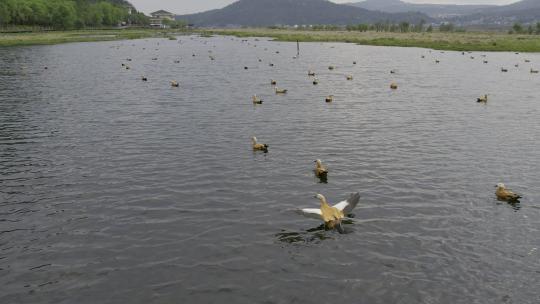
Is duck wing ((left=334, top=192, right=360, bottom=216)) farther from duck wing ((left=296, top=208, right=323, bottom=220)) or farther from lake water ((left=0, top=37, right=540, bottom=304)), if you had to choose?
duck wing ((left=296, top=208, right=323, bottom=220))

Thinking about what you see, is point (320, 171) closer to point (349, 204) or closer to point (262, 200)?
point (262, 200)

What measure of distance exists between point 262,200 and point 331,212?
4.44 m

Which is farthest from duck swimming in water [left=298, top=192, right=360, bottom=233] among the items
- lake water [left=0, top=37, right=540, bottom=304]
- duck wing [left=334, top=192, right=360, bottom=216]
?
lake water [left=0, top=37, right=540, bottom=304]

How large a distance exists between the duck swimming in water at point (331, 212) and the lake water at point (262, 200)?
66 cm

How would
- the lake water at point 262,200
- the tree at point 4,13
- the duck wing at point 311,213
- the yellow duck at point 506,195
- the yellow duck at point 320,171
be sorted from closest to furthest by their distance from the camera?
the lake water at point 262,200, the duck wing at point 311,213, the yellow duck at point 506,195, the yellow duck at point 320,171, the tree at point 4,13

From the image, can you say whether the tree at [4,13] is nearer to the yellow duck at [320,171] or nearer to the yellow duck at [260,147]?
the yellow duck at [260,147]

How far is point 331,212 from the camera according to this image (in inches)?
809

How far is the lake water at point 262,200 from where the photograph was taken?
16.5 meters

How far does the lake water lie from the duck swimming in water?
664 mm

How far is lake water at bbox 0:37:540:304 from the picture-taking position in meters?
16.5

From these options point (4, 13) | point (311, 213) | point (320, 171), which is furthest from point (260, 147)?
point (4, 13)

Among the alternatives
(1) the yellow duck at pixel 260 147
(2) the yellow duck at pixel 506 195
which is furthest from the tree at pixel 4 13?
(2) the yellow duck at pixel 506 195

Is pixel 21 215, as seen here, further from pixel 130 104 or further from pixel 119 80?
pixel 119 80

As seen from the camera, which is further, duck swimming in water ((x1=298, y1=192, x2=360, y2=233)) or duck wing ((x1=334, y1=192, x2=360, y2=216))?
duck wing ((x1=334, y1=192, x2=360, y2=216))
